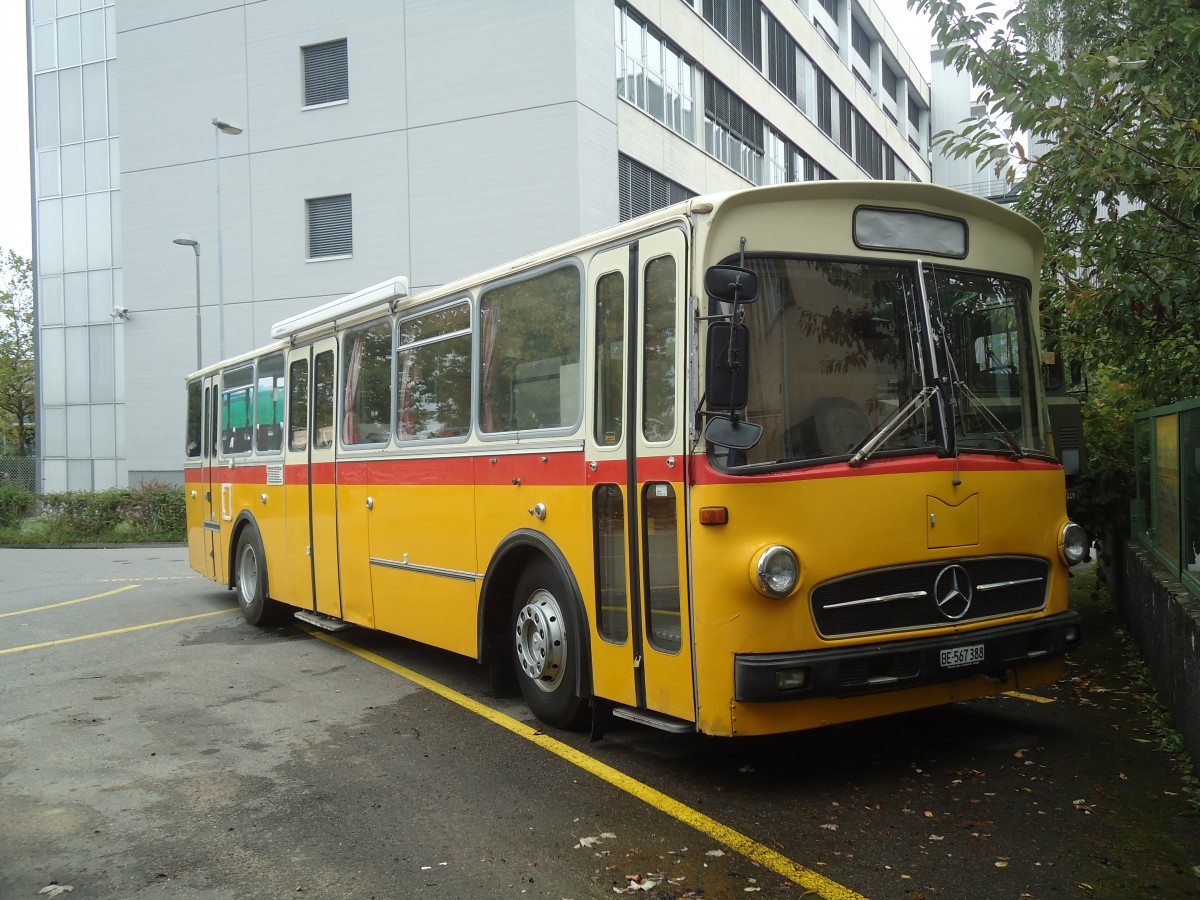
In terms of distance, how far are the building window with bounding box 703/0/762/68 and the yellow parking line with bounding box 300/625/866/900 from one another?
27570mm

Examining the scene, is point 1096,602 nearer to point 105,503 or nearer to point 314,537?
point 314,537

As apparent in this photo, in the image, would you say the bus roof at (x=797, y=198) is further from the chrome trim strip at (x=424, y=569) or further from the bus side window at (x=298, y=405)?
the bus side window at (x=298, y=405)

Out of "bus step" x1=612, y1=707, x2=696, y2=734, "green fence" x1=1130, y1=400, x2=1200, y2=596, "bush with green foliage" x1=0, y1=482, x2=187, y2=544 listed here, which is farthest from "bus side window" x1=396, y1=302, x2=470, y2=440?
"bush with green foliage" x1=0, y1=482, x2=187, y2=544

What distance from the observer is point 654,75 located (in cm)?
2827

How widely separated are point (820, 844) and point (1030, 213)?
24.6 ft

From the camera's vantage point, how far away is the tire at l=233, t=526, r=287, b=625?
1149 cm

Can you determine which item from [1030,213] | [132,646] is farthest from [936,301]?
[132,646]

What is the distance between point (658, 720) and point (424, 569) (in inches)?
121

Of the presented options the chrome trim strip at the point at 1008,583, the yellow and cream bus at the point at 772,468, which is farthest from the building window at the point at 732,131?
the chrome trim strip at the point at 1008,583

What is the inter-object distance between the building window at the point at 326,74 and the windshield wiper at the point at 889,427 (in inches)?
999

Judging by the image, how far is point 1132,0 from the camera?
781 cm

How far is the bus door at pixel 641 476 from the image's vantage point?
555cm

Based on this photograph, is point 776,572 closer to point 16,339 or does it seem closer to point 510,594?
point 510,594

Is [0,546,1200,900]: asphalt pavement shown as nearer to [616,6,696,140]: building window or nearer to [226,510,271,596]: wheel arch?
[226,510,271,596]: wheel arch
